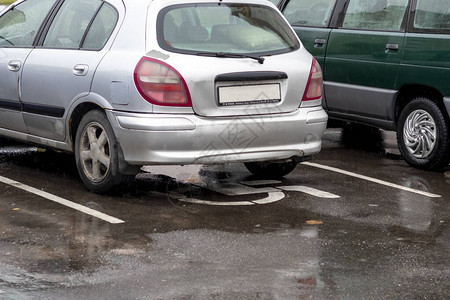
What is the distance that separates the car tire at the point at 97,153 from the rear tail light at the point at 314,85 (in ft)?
5.20

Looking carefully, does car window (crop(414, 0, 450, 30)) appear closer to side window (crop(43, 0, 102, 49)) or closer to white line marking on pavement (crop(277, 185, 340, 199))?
white line marking on pavement (crop(277, 185, 340, 199))

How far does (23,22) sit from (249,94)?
→ 251 centimetres

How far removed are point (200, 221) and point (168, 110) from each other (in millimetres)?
881

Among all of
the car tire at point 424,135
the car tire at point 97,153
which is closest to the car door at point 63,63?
the car tire at point 97,153

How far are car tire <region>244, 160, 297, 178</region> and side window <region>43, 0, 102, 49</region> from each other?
1868 mm

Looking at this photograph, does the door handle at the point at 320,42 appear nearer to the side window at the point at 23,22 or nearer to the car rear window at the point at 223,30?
the car rear window at the point at 223,30

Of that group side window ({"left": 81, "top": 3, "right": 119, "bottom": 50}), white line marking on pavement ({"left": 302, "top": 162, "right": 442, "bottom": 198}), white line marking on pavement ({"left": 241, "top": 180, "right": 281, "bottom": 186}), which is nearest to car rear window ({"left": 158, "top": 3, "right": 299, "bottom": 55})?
side window ({"left": 81, "top": 3, "right": 119, "bottom": 50})

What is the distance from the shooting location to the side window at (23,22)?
26.9 feet

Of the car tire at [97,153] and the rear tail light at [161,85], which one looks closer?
the rear tail light at [161,85]

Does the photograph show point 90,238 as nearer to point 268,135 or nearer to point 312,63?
point 268,135

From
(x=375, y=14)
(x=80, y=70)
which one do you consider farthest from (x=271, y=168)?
(x=375, y=14)

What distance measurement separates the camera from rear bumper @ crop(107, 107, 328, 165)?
6832mm

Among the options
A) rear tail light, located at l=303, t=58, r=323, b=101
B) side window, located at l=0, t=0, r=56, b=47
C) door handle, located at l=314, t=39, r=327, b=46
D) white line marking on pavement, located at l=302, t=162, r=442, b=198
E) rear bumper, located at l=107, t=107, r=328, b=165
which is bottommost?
white line marking on pavement, located at l=302, t=162, r=442, b=198

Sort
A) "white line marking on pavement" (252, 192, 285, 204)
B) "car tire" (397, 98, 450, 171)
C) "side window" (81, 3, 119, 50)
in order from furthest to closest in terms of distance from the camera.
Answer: "car tire" (397, 98, 450, 171) < "side window" (81, 3, 119, 50) < "white line marking on pavement" (252, 192, 285, 204)
